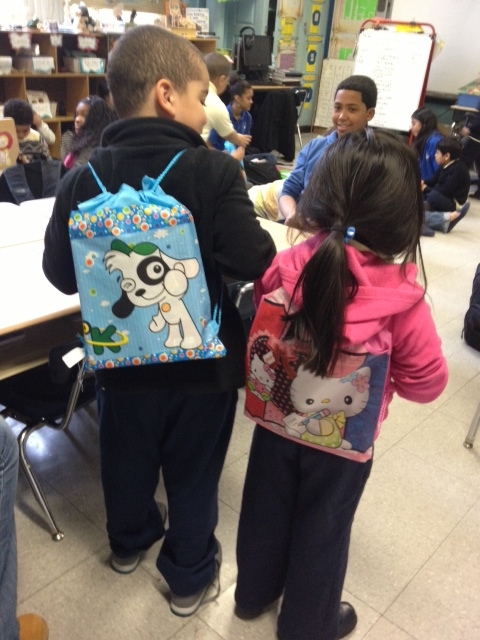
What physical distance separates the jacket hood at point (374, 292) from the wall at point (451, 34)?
21.7ft

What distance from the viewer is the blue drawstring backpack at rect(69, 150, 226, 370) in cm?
89

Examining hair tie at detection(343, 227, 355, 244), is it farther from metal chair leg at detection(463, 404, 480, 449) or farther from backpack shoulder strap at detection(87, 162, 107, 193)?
metal chair leg at detection(463, 404, 480, 449)

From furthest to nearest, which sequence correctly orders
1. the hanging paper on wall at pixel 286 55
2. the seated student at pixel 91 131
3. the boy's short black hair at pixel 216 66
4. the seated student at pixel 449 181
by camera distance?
the hanging paper on wall at pixel 286 55, the seated student at pixel 449 181, the boy's short black hair at pixel 216 66, the seated student at pixel 91 131

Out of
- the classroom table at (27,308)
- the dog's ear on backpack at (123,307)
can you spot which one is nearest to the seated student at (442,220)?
the classroom table at (27,308)

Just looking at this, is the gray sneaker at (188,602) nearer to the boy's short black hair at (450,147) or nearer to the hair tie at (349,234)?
the hair tie at (349,234)

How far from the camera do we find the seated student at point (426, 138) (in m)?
4.79

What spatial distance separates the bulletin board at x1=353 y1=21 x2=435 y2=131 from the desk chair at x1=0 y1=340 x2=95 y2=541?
501 centimetres

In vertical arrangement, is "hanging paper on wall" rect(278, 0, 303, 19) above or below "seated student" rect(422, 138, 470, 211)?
above

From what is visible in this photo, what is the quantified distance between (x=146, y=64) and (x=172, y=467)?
0.82 metres

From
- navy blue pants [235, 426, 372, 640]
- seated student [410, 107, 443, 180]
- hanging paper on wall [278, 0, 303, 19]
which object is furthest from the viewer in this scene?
hanging paper on wall [278, 0, 303, 19]

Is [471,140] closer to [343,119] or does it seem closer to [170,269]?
[343,119]

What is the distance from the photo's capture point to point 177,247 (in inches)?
35.8

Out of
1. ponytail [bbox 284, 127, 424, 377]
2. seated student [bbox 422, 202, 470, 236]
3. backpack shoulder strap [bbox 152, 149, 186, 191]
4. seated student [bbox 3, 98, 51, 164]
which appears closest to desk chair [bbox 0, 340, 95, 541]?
backpack shoulder strap [bbox 152, 149, 186, 191]

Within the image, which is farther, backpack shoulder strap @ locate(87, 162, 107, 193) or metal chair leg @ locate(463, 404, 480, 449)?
metal chair leg @ locate(463, 404, 480, 449)
